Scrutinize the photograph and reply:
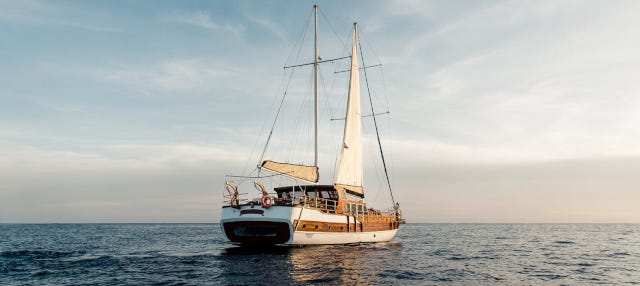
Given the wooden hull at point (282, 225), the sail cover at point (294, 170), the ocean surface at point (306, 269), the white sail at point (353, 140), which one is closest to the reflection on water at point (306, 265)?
the ocean surface at point (306, 269)

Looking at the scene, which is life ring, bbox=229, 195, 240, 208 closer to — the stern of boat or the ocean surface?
the stern of boat

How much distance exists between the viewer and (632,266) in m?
28.5

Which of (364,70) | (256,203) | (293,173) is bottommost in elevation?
(256,203)

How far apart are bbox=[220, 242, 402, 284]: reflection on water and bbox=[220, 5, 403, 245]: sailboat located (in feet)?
3.82

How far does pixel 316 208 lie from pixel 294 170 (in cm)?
366

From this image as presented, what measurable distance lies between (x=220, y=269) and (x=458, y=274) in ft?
40.9

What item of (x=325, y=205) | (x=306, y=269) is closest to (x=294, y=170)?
(x=325, y=205)

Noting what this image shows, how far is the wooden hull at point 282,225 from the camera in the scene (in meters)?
27.1

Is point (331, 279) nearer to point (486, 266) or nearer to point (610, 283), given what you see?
point (486, 266)

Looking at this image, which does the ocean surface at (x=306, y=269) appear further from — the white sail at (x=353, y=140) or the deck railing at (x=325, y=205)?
the white sail at (x=353, y=140)

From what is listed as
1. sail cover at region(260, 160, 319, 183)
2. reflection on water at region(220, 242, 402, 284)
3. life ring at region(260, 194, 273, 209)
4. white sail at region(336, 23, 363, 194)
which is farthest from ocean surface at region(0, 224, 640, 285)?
white sail at region(336, 23, 363, 194)

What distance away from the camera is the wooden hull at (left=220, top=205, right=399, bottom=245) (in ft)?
88.8

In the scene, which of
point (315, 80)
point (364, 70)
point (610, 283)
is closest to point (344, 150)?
point (315, 80)

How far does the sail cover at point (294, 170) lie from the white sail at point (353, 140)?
15.2 ft
